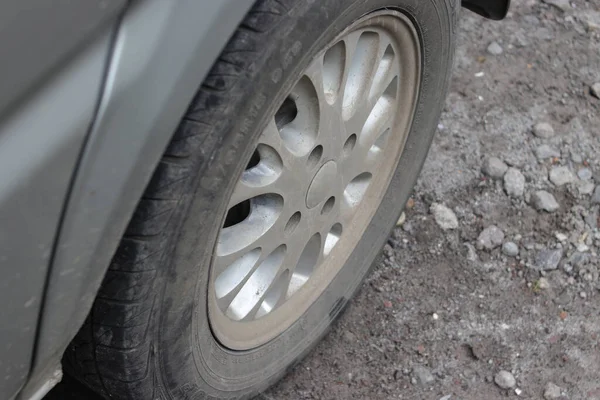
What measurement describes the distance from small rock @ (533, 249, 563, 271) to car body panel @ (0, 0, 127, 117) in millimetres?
1766

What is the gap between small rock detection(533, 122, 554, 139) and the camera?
286cm

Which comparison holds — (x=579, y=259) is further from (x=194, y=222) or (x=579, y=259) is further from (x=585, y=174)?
(x=194, y=222)

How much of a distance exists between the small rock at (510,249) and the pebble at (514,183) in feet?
0.62

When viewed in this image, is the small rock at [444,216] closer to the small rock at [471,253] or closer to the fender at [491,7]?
the small rock at [471,253]

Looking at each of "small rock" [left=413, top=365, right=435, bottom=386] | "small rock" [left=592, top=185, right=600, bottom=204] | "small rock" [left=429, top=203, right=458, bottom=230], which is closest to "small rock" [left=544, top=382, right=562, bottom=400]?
"small rock" [left=413, top=365, right=435, bottom=386]

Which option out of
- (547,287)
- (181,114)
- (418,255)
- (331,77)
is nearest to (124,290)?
(181,114)

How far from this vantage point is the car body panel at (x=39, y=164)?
1092 millimetres

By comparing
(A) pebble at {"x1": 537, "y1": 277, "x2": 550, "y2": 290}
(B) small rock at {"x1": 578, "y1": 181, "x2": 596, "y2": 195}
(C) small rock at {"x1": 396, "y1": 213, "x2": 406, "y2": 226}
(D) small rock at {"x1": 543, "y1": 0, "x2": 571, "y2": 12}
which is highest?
(D) small rock at {"x1": 543, "y1": 0, "x2": 571, "y2": 12}

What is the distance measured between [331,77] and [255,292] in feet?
1.70

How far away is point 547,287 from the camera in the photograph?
2.51 meters

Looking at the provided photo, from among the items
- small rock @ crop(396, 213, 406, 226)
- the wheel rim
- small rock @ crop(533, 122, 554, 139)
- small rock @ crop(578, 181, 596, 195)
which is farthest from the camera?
small rock @ crop(533, 122, 554, 139)

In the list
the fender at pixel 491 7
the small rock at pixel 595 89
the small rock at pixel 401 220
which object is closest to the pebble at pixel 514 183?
the small rock at pixel 401 220

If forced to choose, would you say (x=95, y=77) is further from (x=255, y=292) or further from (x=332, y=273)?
(x=332, y=273)

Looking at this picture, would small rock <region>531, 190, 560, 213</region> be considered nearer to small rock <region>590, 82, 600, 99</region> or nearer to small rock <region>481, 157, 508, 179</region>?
small rock <region>481, 157, 508, 179</region>
